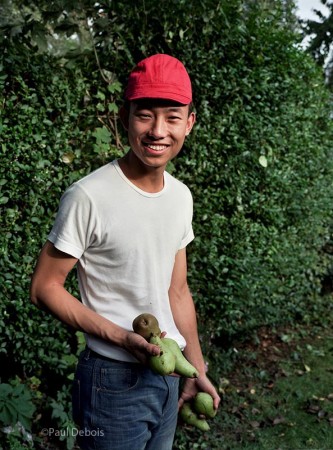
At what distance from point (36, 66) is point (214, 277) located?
2.68 m

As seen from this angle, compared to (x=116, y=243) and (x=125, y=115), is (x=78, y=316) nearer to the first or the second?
(x=116, y=243)

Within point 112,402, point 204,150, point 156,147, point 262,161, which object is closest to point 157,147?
point 156,147

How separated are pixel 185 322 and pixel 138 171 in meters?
0.76

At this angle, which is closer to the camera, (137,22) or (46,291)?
(46,291)

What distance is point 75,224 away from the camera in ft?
6.59

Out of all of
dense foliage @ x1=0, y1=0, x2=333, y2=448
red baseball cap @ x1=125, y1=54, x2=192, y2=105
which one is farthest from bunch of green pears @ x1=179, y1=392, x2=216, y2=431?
dense foliage @ x1=0, y1=0, x2=333, y2=448

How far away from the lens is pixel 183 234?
2.41 m

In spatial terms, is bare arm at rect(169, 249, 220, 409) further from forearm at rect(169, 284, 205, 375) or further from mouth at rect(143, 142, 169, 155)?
mouth at rect(143, 142, 169, 155)

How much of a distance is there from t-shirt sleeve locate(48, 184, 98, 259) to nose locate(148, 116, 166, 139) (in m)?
0.34

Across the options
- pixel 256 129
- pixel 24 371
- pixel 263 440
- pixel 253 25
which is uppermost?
pixel 253 25

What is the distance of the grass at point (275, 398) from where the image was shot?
4711mm

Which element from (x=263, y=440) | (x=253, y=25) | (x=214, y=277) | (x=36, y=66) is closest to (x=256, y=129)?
(x=253, y=25)

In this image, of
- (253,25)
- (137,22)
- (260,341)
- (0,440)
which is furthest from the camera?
(260,341)

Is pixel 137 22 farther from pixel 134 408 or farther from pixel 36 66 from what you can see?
pixel 134 408
